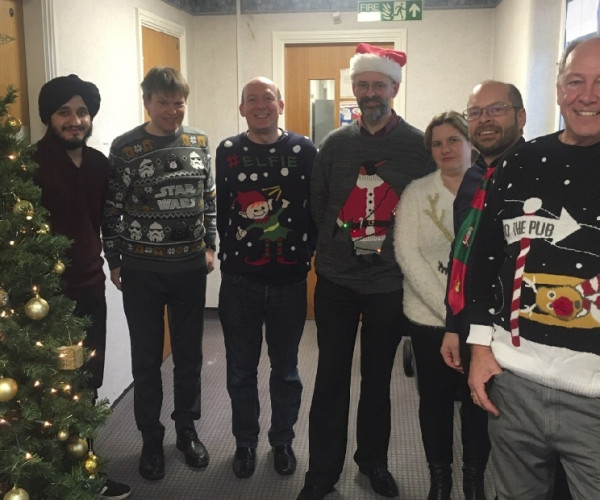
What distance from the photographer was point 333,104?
4.11 metres

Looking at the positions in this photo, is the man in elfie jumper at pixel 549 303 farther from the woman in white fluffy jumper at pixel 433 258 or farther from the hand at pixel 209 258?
the hand at pixel 209 258

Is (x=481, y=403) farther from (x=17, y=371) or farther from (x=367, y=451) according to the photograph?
(x=17, y=371)

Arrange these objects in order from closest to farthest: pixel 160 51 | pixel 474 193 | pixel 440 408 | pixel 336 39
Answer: pixel 474 193, pixel 440 408, pixel 160 51, pixel 336 39

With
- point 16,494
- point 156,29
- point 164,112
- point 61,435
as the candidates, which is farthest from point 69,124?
point 156,29

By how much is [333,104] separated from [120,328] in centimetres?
210

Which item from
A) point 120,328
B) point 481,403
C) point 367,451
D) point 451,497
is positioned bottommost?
point 451,497

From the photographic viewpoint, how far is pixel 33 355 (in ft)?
4.97

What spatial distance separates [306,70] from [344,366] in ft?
8.52

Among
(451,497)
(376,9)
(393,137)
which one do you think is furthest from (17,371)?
(376,9)

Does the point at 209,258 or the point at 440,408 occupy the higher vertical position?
the point at 209,258

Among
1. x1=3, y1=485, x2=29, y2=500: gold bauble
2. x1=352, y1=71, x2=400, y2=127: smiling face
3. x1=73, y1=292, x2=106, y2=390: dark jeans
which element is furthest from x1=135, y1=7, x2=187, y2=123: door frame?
x1=3, y1=485, x2=29, y2=500: gold bauble

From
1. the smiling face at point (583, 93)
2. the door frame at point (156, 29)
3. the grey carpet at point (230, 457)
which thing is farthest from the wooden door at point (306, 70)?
the smiling face at point (583, 93)

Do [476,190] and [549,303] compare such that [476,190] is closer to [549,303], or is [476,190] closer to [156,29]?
[549,303]

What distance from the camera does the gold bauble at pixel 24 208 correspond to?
4.96 ft
